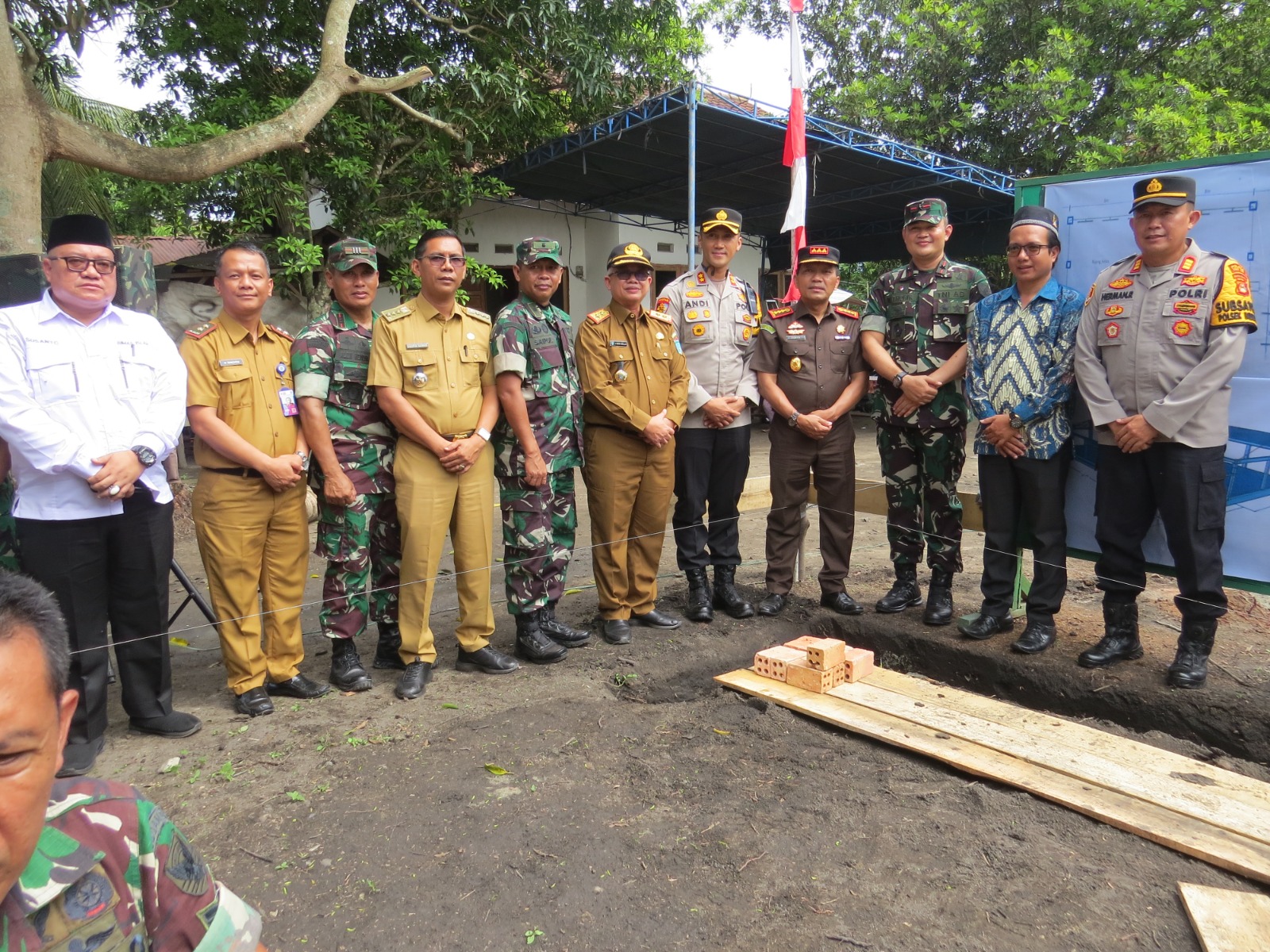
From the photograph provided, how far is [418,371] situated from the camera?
361 cm

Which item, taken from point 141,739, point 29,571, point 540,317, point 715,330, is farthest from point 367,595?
point 715,330

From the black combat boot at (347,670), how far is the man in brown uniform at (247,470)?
0.79ft

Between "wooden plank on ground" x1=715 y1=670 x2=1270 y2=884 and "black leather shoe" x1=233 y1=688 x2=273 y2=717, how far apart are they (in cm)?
194

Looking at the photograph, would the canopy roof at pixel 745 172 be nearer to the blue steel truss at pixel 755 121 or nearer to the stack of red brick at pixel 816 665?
the blue steel truss at pixel 755 121

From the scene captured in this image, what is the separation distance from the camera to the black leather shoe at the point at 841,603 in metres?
4.58

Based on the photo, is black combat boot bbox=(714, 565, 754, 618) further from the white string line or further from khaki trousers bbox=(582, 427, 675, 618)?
khaki trousers bbox=(582, 427, 675, 618)

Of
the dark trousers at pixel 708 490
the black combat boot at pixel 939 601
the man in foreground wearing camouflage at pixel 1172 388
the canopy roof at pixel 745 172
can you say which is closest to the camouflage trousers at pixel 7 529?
the dark trousers at pixel 708 490

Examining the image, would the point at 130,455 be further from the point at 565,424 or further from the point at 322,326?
the point at 565,424

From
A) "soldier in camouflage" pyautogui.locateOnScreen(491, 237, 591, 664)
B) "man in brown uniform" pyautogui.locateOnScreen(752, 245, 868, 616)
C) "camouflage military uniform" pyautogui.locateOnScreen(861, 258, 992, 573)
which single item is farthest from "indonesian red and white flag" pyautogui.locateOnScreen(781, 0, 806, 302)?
"soldier in camouflage" pyautogui.locateOnScreen(491, 237, 591, 664)

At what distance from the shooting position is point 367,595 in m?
3.72

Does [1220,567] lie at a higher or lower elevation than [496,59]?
lower

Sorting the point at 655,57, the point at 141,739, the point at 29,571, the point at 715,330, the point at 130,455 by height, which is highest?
the point at 655,57

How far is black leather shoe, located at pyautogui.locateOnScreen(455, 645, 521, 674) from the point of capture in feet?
12.8

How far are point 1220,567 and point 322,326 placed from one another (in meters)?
3.83
